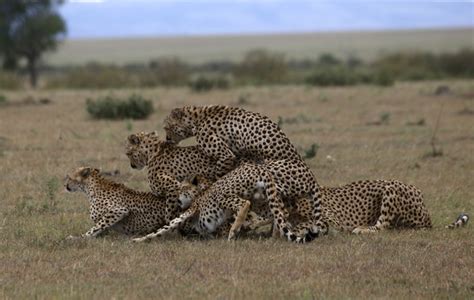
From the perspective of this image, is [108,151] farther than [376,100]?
No

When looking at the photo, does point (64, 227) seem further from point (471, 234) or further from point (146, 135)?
point (471, 234)

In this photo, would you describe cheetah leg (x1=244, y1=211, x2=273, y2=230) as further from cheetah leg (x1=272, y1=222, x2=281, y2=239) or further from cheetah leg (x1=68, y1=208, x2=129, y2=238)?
cheetah leg (x1=68, y1=208, x2=129, y2=238)

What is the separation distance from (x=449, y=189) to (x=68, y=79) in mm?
23646

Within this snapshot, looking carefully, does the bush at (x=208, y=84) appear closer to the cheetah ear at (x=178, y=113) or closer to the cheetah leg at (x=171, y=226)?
the cheetah ear at (x=178, y=113)

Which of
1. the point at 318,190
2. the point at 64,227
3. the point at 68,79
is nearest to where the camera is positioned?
the point at 318,190

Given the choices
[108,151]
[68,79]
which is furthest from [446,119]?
[68,79]

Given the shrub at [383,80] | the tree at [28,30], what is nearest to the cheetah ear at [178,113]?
the shrub at [383,80]

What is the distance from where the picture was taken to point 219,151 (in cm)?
837

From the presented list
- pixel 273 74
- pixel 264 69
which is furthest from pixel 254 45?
pixel 273 74

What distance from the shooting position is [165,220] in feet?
26.2

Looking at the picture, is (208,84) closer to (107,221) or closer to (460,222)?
(460,222)

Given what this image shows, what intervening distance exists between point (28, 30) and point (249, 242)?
35.0 m

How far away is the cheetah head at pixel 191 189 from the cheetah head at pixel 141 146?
0.51 m

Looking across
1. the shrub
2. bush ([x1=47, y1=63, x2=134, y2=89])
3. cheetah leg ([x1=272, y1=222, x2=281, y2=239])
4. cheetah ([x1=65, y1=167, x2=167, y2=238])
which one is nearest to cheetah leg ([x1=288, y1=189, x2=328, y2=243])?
cheetah leg ([x1=272, y1=222, x2=281, y2=239])
